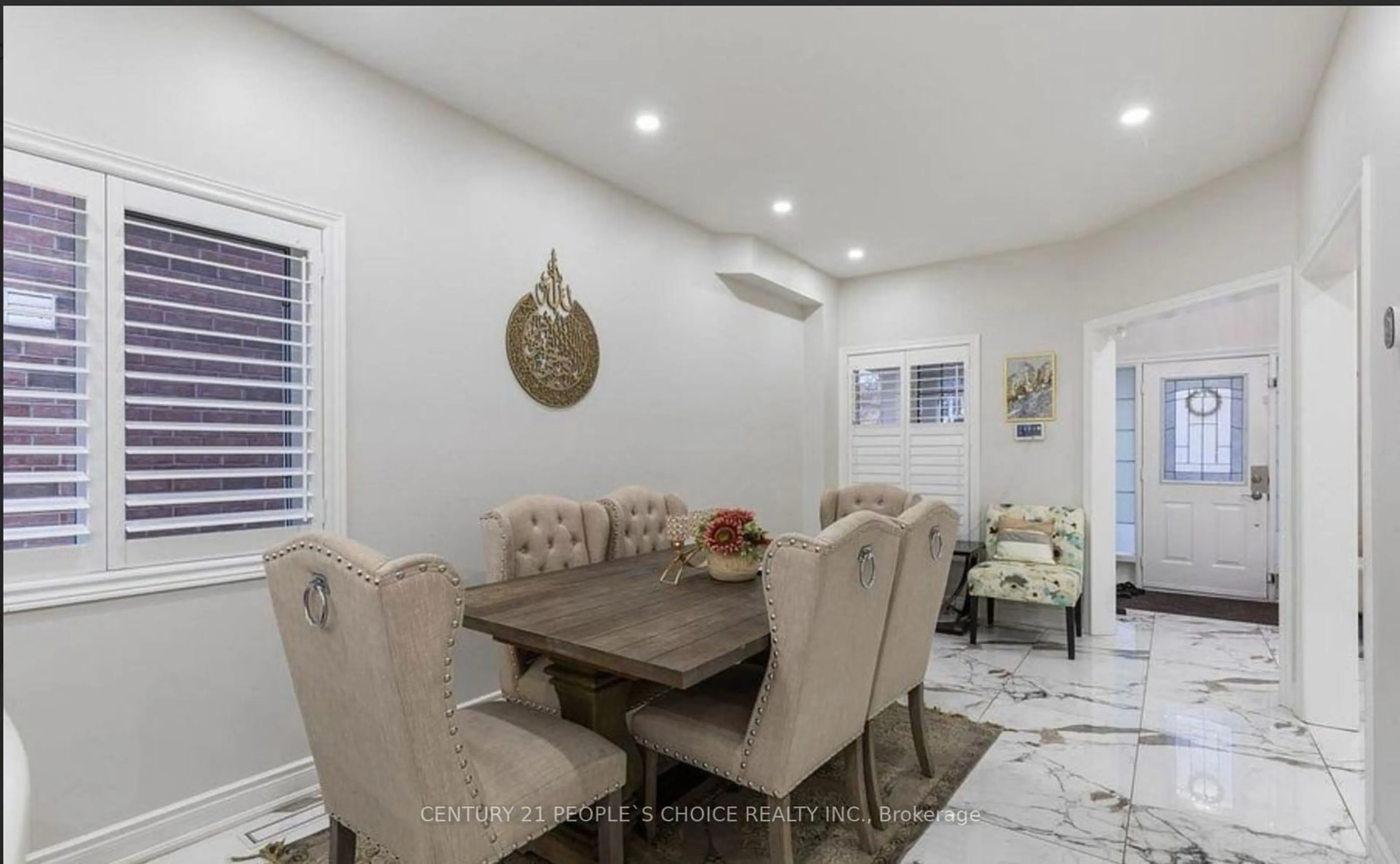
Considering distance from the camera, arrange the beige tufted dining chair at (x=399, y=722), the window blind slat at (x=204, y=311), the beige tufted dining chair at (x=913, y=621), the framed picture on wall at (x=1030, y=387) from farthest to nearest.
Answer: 1. the framed picture on wall at (x=1030, y=387)
2. the beige tufted dining chair at (x=913, y=621)
3. the window blind slat at (x=204, y=311)
4. the beige tufted dining chair at (x=399, y=722)

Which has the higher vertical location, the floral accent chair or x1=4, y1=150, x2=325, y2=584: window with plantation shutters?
x1=4, y1=150, x2=325, y2=584: window with plantation shutters

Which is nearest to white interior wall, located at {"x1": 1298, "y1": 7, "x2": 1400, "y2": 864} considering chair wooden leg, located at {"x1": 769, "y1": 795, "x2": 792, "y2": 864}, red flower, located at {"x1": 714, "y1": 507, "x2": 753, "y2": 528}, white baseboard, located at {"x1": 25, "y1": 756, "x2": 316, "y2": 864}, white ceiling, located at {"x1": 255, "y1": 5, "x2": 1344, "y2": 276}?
white ceiling, located at {"x1": 255, "y1": 5, "x2": 1344, "y2": 276}

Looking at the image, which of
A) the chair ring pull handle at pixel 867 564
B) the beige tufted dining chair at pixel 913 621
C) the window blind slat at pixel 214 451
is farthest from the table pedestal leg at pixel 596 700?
the window blind slat at pixel 214 451

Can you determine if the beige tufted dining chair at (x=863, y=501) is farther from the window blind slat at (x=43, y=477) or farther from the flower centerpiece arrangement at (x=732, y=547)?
the window blind slat at (x=43, y=477)

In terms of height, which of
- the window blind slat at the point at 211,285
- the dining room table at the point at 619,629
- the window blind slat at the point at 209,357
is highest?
the window blind slat at the point at 211,285

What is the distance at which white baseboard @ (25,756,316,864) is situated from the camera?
1.98 m

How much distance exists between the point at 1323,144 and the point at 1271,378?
11.0 feet

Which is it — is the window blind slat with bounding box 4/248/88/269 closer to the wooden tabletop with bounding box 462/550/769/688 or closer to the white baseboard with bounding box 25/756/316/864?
the wooden tabletop with bounding box 462/550/769/688

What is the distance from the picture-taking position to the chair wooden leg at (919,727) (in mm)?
Result: 2586

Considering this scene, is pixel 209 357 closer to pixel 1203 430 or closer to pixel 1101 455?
pixel 1101 455

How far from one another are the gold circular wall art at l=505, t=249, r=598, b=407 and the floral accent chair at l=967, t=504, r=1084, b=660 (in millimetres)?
2854

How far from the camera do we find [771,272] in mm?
4883

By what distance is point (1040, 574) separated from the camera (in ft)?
13.6

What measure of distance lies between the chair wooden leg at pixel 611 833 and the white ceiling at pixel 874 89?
8.13ft
